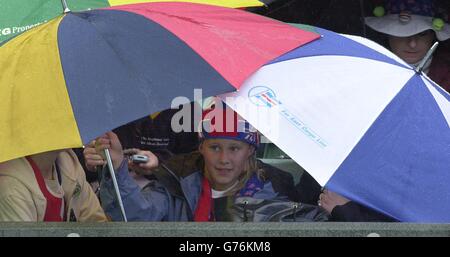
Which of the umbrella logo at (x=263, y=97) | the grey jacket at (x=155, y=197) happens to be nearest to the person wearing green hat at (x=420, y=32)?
the grey jacket at (x=155, y=197)

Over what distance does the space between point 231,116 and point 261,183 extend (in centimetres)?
37

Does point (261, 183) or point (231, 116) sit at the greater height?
point (231, 116)

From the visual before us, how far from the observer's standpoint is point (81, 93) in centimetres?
429

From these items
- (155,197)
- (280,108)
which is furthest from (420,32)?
(280,108)

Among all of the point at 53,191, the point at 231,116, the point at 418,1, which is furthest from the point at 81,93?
the point at 418,1

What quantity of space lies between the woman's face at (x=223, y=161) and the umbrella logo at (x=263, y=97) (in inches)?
31.6

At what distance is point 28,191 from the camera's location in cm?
468

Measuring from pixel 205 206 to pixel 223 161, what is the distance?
22 centimetres

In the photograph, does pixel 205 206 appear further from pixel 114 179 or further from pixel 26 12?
pixel 26 12

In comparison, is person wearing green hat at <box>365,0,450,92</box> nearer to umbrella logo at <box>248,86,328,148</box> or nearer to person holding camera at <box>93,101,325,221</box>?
person holding camera at <box>93,101,325,221</box>

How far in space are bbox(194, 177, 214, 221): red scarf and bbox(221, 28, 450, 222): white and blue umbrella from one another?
0.82 metres

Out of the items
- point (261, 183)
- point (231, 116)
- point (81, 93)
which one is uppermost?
point (81, 93)
